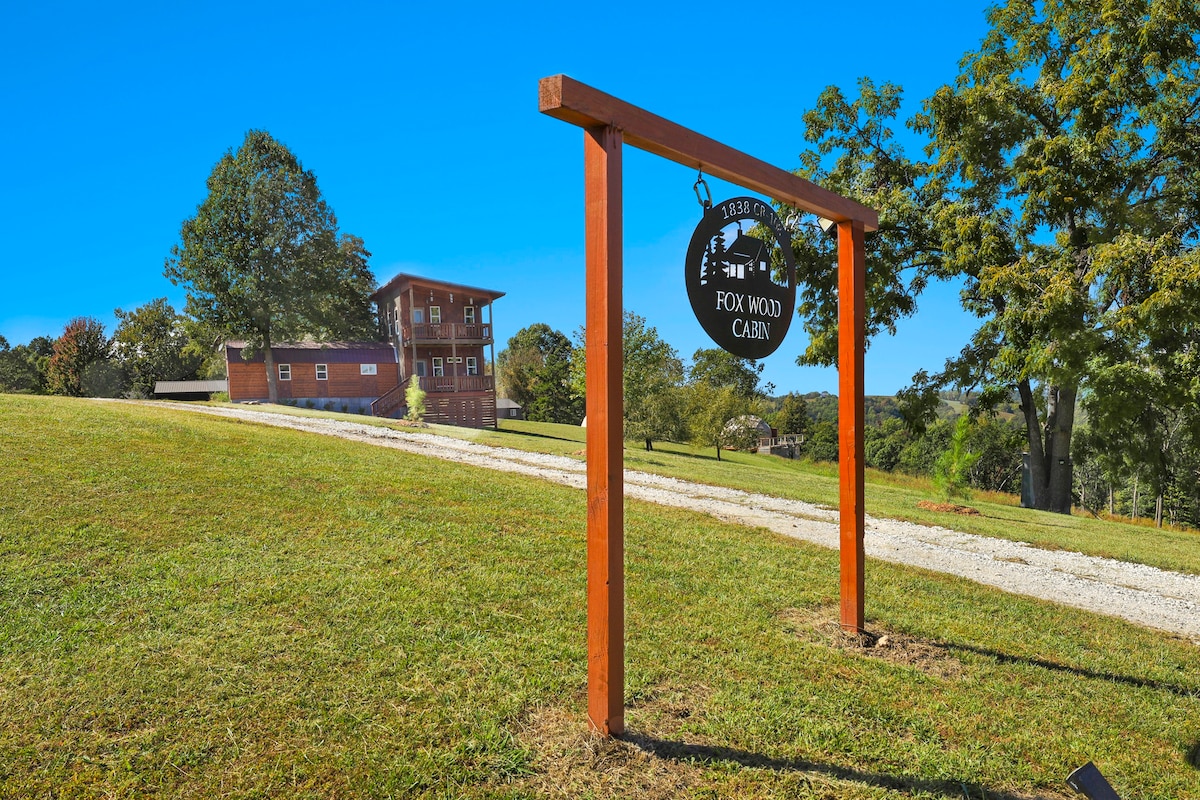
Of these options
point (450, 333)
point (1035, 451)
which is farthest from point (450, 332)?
point (1035, 451)

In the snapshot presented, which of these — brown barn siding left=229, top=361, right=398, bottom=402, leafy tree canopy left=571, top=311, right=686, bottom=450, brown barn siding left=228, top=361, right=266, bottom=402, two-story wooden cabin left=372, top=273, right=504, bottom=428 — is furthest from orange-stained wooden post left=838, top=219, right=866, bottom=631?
brown barn siding left=228, top=361, right=266, bottom=402

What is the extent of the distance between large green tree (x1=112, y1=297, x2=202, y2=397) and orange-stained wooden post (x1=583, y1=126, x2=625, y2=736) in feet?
151

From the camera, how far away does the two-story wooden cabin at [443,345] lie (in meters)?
31.7

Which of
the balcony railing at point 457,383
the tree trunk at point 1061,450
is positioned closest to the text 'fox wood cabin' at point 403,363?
the balcony railing at point 457,383

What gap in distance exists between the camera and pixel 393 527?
22.4ft

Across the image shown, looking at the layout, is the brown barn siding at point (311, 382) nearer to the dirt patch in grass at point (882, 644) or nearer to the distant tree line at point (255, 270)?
the distant tree line at point (255, 270)

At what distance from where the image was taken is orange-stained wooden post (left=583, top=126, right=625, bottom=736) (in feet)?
10.4

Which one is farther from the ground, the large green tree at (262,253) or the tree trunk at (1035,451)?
the large green tree at (262,253)

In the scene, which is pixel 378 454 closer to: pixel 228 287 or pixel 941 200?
pixel 941 200

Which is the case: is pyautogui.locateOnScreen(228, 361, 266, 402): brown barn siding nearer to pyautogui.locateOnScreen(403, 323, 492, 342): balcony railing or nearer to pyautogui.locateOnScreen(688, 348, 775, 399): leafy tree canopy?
pyautogui.locateOnScreen(403, 323, 492, 342): balcony railing

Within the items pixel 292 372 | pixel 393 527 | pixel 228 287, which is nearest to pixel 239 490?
pixel 393 527

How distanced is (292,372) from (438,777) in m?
36.5

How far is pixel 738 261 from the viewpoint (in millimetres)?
3955

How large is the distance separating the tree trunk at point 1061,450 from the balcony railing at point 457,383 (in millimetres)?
21711
